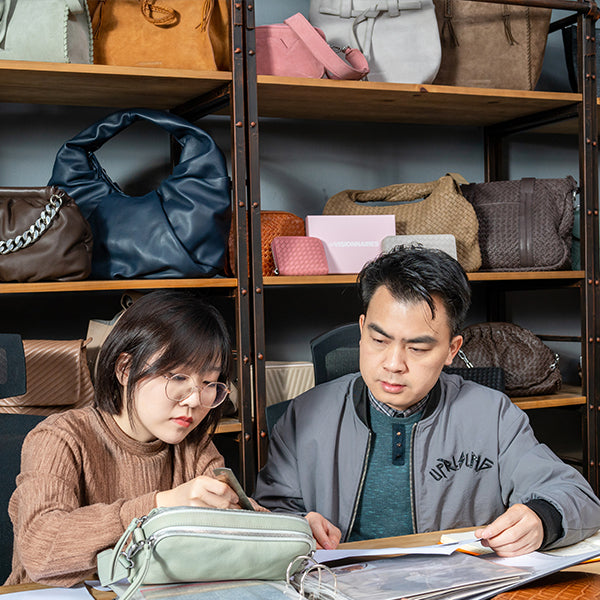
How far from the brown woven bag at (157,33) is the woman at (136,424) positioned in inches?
40.5

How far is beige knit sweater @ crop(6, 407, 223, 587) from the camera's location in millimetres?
995

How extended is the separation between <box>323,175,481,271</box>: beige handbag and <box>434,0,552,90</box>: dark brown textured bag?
352 millimetres

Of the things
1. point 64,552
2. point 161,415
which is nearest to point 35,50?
point 161,415

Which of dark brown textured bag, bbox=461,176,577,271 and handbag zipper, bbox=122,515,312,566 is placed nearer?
handbag zipper, bbox=122,515,312,566

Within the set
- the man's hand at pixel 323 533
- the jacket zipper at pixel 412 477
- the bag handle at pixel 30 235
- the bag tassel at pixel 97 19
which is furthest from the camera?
the bag tassel at pixel 97 19

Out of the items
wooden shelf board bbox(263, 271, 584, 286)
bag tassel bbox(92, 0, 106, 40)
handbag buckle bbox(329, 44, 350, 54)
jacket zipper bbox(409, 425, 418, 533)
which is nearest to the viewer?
jacket zipper bbox(409, 425, 418, 533)

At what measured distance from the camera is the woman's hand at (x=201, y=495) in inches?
39.1

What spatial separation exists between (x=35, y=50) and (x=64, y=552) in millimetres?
1422

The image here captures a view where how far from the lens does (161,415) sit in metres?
1.22

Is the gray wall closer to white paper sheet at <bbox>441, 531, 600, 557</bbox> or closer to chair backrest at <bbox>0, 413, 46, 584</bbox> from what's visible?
chair backrest at <bbox>0, 413, 46, 584</bbox>

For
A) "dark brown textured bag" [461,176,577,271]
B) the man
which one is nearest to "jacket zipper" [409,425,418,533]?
the man

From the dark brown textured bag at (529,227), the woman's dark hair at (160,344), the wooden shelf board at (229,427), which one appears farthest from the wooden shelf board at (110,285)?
the dark brown textured bag at (529,227)

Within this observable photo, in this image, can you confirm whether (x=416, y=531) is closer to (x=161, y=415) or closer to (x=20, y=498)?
(x=161, y=415)

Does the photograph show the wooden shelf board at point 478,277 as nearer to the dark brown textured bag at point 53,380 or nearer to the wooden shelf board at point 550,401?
the wooden shelf board at point 550,401
